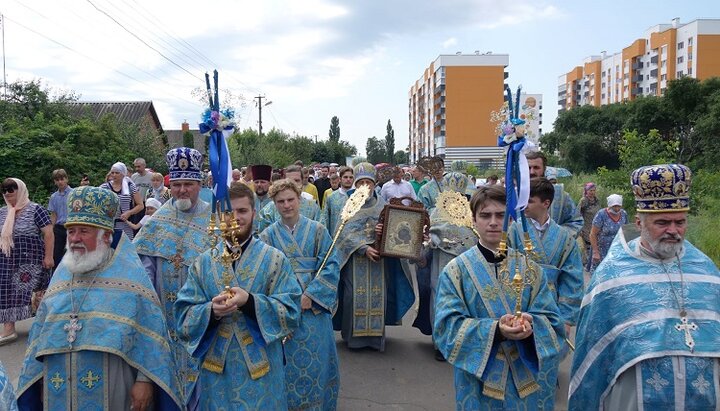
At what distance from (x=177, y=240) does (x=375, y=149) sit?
387 feet

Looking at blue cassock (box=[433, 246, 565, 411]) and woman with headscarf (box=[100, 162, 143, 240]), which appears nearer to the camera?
blue cassock (box=[433, 246, 565, 411])

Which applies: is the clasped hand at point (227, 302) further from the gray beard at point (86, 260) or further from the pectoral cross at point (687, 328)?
the pectoral cross at point (687, 328)

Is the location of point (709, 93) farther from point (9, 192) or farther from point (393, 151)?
point (393, 151)

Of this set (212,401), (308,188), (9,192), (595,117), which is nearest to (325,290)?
(212,401)

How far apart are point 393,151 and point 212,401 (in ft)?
399

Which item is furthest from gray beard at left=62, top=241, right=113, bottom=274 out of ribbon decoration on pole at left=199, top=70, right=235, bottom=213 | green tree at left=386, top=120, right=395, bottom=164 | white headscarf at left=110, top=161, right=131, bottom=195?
green tree at left=386, top=120, right=395, bottom=164

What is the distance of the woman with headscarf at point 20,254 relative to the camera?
763cm

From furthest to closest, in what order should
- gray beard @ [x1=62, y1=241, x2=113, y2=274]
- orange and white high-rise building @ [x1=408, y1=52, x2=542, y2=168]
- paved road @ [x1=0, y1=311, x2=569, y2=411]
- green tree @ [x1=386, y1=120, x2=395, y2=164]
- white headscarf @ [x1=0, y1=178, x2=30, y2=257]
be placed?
green tree @ [x1=386, y1=120, x2=395, y2=164], orange and white high-rise building @ [x1=408, y1=52, x2=542, y2=168], white headscarf @ [x1=0, y1=178, x2=30, y2=257], paved road @ [x1=0, y1=311, x2=569, y2=411], gray beard @ [x1=62, y1=241, x2=113, y2=274]

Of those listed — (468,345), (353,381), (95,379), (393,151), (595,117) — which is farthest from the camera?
(393,151)

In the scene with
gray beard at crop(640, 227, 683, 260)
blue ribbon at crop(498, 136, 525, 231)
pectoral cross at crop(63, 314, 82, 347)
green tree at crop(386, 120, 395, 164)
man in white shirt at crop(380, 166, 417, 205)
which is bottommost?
pectoral cross at crop(63, 314, 82, 347)

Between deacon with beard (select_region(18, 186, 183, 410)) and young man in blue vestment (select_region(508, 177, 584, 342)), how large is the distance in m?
2.72

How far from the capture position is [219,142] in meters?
3.52

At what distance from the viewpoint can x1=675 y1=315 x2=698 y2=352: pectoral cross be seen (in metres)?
3.07

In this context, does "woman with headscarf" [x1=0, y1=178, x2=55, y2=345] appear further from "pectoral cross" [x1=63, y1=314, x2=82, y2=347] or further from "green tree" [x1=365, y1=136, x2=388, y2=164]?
"green tree" [x1=365, y1=136, x2=388, y2=164]
